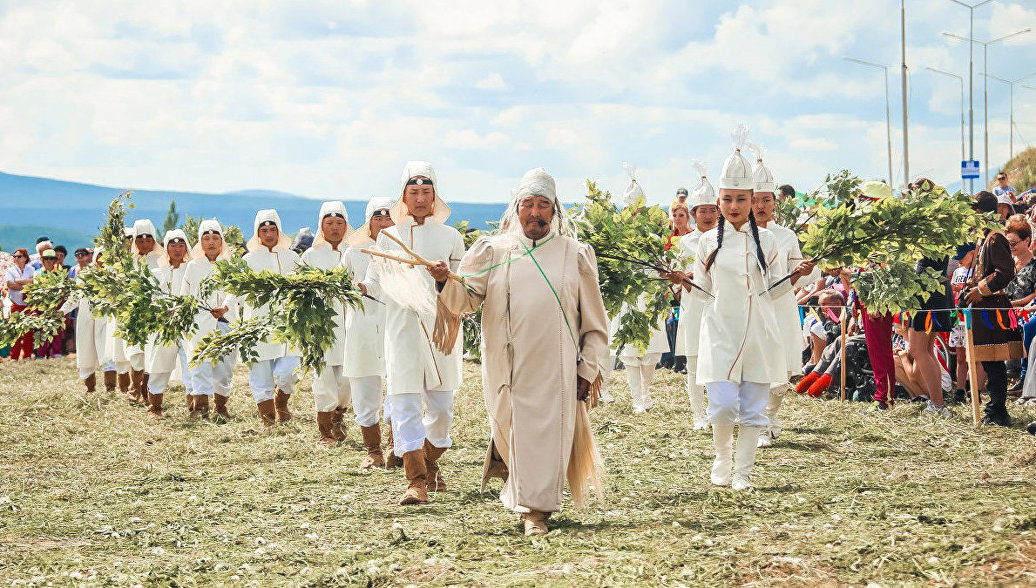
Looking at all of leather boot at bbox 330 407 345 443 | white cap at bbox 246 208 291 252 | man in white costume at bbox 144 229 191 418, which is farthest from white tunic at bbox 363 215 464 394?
man in white costume at bbox 144 229 191 418

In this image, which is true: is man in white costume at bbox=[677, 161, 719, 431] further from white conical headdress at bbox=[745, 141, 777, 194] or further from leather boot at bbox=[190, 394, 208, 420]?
leather boot at bbox=[190, 394, 208, 420]

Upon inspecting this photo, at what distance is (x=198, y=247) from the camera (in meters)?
13.5

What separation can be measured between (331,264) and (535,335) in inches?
184

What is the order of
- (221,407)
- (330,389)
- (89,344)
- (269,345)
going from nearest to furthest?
1. (330,389)
2. (269,345)
3. (221,407)
4. (89,344)

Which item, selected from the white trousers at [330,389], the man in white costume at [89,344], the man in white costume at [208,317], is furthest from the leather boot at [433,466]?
the man in white costume at [89,344]

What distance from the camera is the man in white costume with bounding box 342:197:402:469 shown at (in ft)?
32.6

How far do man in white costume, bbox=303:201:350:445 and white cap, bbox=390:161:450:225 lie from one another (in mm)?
2514

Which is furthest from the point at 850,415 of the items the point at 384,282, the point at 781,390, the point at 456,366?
the point at 384,282

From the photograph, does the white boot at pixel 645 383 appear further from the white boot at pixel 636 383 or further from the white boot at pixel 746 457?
the white boot at pixel 746 457

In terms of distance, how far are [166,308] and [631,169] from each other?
19.0ft

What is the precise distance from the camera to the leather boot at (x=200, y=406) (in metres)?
13.6

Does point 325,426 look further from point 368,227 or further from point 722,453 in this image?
point 722,453

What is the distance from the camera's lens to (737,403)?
8094mm

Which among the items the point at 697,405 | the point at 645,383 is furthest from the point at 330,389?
the point at 645,383
